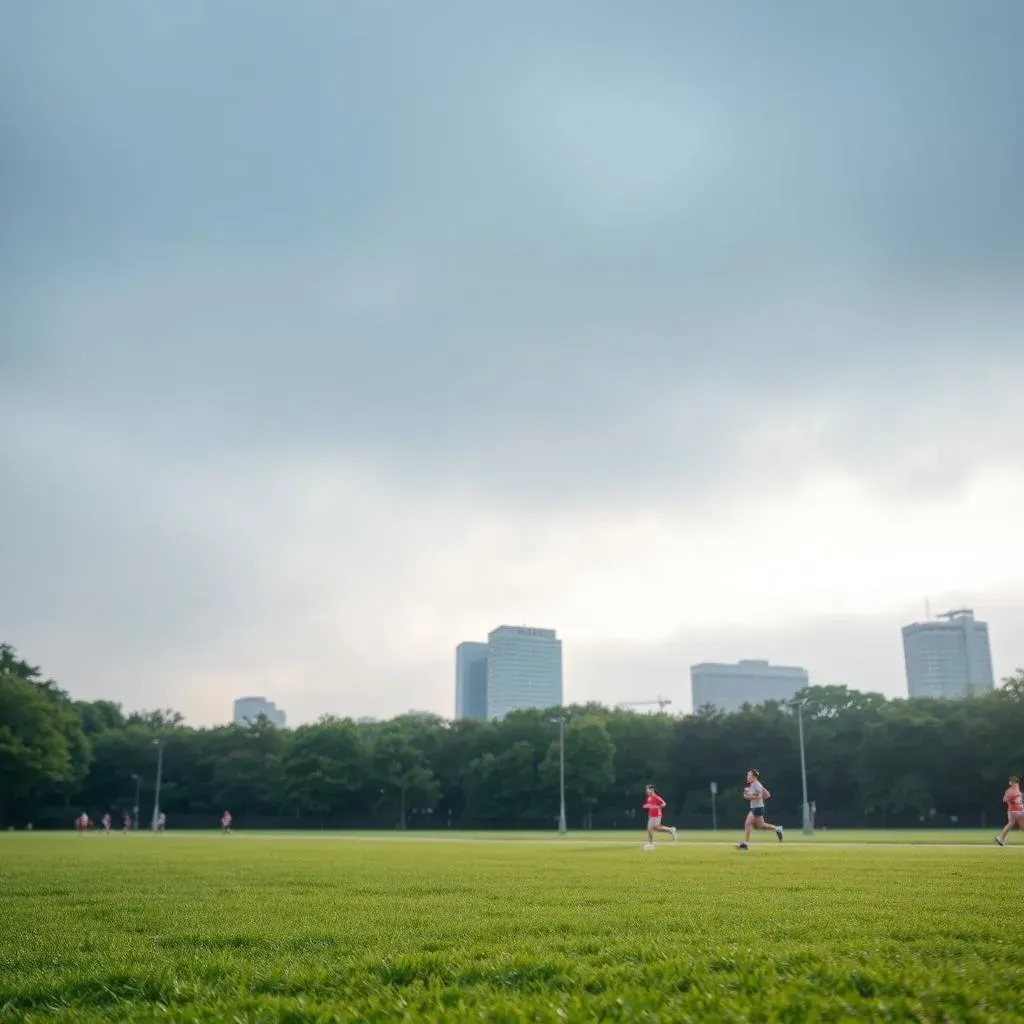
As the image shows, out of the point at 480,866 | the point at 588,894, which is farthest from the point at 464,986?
the point at 480,866

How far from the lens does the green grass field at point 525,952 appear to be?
536cm

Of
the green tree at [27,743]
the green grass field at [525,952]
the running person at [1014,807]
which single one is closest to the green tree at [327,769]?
the green tree at [27,743]

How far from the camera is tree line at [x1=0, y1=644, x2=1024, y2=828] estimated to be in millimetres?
82062

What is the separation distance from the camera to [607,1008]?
5242mm

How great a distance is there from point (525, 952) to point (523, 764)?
3732 inches

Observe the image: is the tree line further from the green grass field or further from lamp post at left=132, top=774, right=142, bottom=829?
the green grass field

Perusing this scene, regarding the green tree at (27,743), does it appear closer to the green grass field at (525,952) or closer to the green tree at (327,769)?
the green tree at (327,769)

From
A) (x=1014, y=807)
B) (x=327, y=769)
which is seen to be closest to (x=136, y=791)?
(x=327, y=769)

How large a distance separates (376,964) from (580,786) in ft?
301

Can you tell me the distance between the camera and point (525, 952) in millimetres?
6969

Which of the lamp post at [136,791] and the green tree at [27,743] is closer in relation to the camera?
the green tree at [27,743]

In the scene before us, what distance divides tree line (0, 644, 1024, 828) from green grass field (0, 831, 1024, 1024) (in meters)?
76.3

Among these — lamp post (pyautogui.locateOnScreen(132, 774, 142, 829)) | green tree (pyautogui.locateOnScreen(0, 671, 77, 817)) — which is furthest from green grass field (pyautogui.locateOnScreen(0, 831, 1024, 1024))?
lamp post (pyautogui.locateOnScreen(132, 774, 142, 829))

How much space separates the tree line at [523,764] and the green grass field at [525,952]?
250ft
